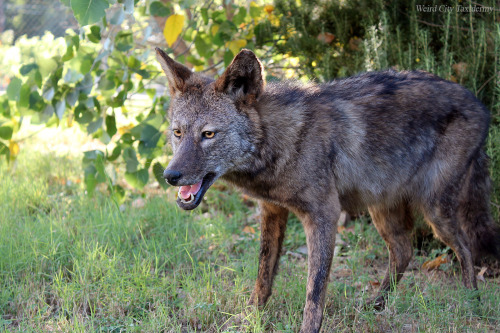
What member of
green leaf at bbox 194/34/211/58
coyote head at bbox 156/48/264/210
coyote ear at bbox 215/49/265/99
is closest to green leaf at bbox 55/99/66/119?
green leaf at bbox 194/34/211/58

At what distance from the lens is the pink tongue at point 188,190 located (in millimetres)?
3168

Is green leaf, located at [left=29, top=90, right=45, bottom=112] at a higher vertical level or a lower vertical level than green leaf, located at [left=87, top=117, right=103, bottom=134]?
higher

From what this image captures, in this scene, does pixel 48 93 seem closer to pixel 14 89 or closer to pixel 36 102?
pixel 36 102

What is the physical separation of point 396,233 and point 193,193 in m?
1.93

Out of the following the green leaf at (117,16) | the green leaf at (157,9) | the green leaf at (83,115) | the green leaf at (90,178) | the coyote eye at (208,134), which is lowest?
the green leaf at (90,178)

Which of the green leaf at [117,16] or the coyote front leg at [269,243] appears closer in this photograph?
the coyote front leg at [269,243]

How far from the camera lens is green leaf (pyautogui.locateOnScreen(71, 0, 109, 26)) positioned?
9.75ft

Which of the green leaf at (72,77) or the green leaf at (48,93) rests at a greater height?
the green leaf at (72,77)

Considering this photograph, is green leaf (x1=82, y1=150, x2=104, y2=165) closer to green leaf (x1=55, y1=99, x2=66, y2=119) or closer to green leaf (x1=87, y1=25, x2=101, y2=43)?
green leaf (x1=55, y1=99, x2=66, y2=119)

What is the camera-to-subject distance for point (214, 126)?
126 inches

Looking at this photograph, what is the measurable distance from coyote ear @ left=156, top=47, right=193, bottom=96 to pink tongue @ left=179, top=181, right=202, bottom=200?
0.74 metres

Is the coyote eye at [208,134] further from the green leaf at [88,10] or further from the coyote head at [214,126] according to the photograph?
the green leaf at [88,10]

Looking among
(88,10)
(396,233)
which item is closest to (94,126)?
(88,10)

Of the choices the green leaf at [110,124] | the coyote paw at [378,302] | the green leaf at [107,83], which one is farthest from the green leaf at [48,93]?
the coyote paw at [378,302]
